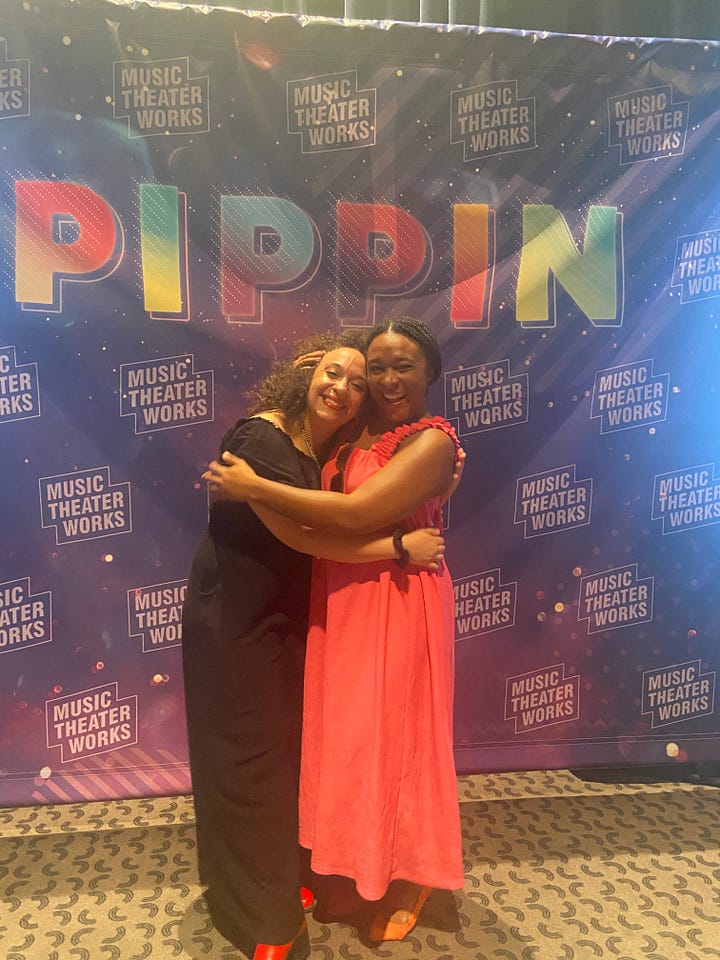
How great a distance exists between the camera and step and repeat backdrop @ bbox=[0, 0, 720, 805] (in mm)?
2250

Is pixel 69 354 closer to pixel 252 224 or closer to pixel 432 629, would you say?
pixel 252 224

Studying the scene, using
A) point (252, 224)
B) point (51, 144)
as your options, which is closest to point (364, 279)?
point (252, 224)

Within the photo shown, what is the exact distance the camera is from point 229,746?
1627mm

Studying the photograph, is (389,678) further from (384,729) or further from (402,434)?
(402,434)

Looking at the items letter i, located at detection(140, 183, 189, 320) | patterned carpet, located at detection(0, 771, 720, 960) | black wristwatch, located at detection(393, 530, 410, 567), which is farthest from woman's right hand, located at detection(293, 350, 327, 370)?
patterned carpet, located at detection(0, 771, 720, 960)

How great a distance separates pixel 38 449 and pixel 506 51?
2.29 metres

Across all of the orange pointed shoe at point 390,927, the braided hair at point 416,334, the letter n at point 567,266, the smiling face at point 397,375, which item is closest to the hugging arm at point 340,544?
the smiling face at point 397,375

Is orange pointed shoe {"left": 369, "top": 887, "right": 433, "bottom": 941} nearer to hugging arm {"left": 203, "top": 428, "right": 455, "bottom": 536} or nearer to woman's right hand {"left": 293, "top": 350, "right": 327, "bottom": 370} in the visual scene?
hugging arm {"left": 203, "top": 428, "right": 455, "bottom": 536}

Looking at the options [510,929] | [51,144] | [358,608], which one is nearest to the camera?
[358,608]

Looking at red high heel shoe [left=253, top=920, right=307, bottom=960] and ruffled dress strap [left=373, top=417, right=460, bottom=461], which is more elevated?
ruffled dress strap [left=373, top=417, right=460, bottom=461]

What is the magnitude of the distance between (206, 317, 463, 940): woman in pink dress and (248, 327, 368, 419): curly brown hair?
11 cm

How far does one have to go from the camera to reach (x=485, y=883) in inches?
80.0

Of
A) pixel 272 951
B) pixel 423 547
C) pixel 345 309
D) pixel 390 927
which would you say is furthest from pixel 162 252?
pixel 390 927

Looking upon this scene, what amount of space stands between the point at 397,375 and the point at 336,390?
0.16 meters
